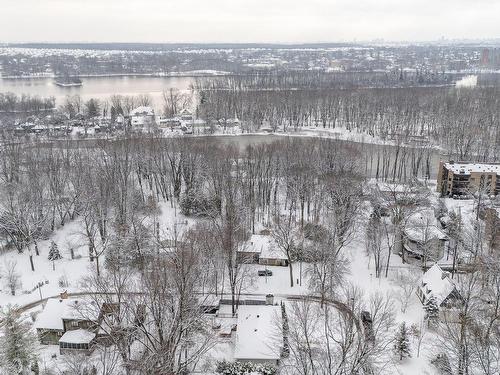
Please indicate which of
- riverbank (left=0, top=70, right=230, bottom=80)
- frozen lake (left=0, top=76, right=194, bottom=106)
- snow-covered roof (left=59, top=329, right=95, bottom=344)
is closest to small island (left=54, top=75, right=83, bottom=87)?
frozen lake (left=0, top=76, right=194, bottom=106)

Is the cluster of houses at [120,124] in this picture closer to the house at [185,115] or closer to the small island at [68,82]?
the house at [185,115]

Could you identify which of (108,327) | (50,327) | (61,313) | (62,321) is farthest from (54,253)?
(108,327)

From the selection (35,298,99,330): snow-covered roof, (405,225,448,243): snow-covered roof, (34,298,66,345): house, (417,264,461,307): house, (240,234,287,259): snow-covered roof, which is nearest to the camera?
(35,298,99,330): snow-covered roof

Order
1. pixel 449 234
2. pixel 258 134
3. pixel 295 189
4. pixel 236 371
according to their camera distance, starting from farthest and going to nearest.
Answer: pixel 258 134, pixel 295 189, pixel 449 234, pixel 236 371

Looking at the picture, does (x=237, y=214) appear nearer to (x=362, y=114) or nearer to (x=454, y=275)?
(x=454, y=275)

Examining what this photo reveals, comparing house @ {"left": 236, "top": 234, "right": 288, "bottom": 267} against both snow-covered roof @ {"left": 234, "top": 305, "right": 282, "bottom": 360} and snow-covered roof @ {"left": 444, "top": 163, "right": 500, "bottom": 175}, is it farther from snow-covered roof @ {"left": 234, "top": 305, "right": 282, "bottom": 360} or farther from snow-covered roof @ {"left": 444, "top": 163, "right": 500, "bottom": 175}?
snow-covered roof @ {"left": 444, "top": 163, "right": 500, "bottom": 175}

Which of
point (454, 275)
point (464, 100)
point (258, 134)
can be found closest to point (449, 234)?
point (454, 275)

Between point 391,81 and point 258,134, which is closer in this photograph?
point 258,134
